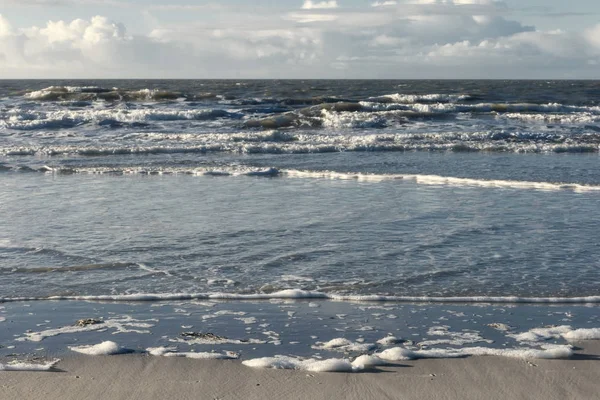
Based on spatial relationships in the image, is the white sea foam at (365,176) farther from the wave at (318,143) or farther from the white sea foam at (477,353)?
the white sea foam at (477,353)

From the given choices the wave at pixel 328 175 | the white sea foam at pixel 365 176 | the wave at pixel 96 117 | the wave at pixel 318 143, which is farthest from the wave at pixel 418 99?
the white sea foam at pixel 365 176

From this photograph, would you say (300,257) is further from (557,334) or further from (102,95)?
(102,95)

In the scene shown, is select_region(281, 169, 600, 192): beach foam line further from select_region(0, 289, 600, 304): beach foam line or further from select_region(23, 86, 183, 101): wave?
select_region(23, 86, 183, 101): wave

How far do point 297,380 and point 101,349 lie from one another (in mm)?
1488

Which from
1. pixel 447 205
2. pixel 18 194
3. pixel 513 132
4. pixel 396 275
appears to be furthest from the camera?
pixel 513 132

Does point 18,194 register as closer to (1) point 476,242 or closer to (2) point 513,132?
(1) point 476,242

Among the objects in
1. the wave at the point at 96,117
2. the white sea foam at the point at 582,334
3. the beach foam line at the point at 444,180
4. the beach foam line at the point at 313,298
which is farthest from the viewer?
the wave at the point at 96,117

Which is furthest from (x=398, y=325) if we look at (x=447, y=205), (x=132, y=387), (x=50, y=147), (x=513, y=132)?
(x=513, y=132)

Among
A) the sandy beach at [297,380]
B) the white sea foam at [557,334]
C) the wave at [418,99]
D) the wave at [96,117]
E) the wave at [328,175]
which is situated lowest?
the sandy beach at [297,380]

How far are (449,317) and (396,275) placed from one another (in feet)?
3.88

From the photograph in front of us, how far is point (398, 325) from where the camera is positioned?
5723mm

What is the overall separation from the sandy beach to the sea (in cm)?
16

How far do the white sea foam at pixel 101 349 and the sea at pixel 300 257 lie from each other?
0.02 metres

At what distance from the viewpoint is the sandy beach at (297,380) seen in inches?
176
